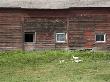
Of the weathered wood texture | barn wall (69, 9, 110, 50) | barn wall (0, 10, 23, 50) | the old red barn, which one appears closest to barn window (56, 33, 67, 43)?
the old red barn

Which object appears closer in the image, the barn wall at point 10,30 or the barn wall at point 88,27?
the barn wall at point 88,27

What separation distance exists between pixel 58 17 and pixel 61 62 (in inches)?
331

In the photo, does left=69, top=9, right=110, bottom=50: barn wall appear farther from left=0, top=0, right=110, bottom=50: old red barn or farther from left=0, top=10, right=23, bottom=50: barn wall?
left=0, top=10, right=23, bottom=50: barn wall

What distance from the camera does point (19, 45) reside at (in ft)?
96.3

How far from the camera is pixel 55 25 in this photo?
29.4 m

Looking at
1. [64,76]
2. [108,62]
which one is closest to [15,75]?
[64,76]

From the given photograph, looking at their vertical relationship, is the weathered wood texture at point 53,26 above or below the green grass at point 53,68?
above

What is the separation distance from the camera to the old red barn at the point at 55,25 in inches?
1148

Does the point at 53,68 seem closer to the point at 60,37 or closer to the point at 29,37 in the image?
the point at 60,37

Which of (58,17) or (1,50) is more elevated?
(58,17)

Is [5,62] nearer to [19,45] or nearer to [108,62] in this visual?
[108,62]

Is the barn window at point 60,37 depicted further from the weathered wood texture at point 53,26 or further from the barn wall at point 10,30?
the barn wall at point 10,30

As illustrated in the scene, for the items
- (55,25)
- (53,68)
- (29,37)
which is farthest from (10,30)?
(53,68)

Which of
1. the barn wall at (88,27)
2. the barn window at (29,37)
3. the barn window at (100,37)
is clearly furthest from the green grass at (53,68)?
the barn window at (29,37)
